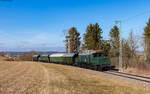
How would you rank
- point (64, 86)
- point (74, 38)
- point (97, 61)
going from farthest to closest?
point (74, 38) < point (97, 61) < point (64, 86)

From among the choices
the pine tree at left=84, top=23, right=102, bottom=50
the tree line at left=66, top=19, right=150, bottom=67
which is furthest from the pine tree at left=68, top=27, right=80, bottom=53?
the pine tree at left=84, top=23, right=102, bottom=50

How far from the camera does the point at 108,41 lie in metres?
55.4

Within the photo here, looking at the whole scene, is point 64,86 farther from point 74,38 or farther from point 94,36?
point 74,38

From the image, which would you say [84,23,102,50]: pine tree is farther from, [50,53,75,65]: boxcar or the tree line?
[50,53,75,65]: boxcar

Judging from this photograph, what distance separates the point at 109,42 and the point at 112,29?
6.06 meters

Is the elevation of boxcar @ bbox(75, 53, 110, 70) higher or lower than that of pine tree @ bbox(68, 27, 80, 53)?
lower

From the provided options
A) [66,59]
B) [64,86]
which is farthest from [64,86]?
[66,59]

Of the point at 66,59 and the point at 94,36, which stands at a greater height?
the point at 94,36

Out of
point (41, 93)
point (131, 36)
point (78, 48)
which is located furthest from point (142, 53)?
point (78, 48)

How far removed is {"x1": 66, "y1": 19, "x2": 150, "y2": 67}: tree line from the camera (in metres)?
29.8

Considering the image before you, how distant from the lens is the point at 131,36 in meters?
32.0

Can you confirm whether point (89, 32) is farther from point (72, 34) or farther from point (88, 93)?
point (88, 93)

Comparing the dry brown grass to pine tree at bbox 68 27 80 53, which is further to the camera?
pine tree at bbox 68 27 80 53

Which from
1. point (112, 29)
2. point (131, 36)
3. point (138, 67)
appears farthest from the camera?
point (112, 29)
